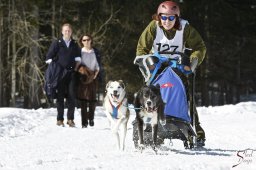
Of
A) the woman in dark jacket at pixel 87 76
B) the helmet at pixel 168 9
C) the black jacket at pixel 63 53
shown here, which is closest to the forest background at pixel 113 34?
the woman in dark jacket at pixel 87 76

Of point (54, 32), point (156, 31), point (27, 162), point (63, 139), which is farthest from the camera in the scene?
point (54, 32)

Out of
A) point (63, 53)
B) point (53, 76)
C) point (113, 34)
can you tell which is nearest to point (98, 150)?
point (53, 76)

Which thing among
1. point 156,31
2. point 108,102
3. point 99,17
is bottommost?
point 108,102

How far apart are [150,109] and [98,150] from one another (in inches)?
45.4

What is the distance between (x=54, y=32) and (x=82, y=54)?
50.3ft

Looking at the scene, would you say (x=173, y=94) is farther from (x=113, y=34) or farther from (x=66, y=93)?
(x=113, y=34)

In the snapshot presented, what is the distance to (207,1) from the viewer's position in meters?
29.3

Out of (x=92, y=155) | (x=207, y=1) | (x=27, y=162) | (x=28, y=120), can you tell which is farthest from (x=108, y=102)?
(x=207, y=1)

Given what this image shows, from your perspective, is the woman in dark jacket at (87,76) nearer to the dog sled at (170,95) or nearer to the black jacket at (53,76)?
the black jacket at (53,76)

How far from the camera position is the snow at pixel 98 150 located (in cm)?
505

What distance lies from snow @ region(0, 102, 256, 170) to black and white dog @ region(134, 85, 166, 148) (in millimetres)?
285

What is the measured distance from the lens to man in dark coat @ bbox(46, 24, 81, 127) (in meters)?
10.6

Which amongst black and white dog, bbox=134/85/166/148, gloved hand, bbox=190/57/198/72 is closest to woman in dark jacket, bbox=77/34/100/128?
gloved hand, bbox=190/57/198/72

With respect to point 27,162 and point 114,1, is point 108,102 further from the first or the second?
point 114,1
